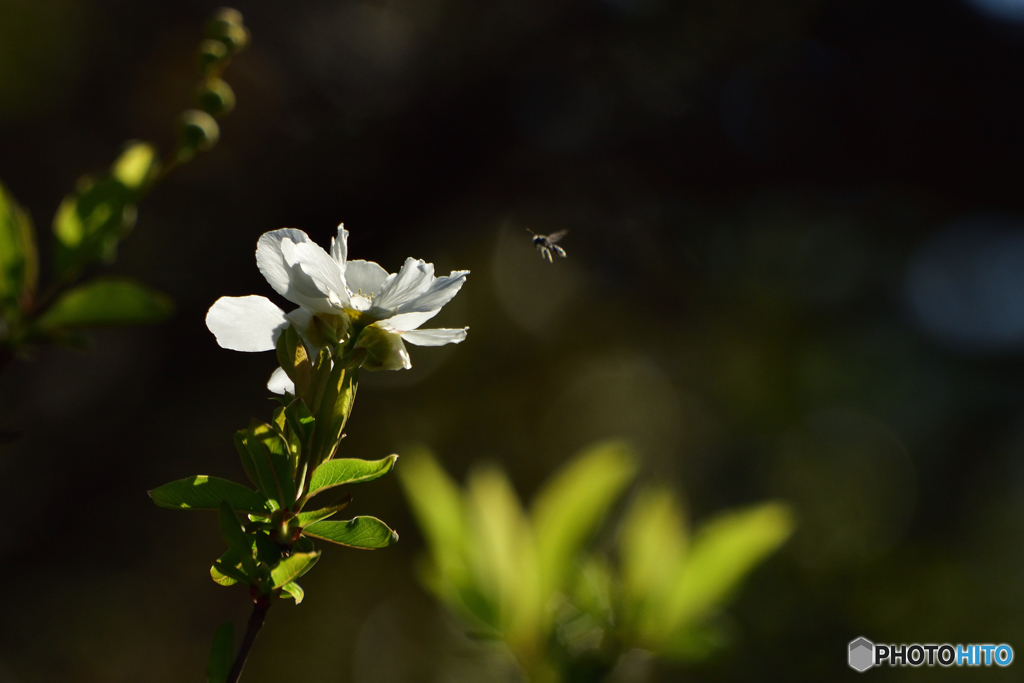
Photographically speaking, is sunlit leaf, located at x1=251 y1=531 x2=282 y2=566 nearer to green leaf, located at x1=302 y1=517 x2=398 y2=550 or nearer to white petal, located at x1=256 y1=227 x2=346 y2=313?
green leaf, located at x1=302 y1=517 x2=398 y2=550

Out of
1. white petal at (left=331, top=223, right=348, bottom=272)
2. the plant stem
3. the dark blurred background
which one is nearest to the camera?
the plant stem

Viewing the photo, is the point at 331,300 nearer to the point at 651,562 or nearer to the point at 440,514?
the point at 440,514

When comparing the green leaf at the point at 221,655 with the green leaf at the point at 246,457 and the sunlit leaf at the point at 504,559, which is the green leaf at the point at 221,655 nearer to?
the green leaf at the point at 246,457

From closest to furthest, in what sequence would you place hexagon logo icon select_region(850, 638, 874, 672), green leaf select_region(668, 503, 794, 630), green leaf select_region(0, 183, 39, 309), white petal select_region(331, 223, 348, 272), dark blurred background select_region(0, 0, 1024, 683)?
1. green leaf select_region(0, 183, 39, 309)
2. white petal select_region(331, 223, 348, 272)
3. green leaf select_region(668, 503, 794, 630)
4. hexagon logo icon select_region(850, 638, 874, 672)
5. dark blurred background select_region(0, 0, 1024, 683)

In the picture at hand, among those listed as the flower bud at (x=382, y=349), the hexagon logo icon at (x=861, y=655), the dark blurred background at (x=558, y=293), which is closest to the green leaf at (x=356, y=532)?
the flower bud at (x=382, y=349)

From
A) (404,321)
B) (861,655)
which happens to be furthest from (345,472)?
(861,655)

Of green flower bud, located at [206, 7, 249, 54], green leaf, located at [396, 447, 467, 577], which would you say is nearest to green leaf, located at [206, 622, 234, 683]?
green leaf, located at [396, 447, 467, 577]
